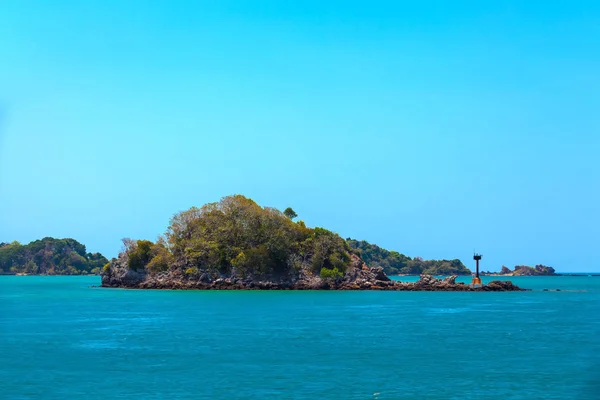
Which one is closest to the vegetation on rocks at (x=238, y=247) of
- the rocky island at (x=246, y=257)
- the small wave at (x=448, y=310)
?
the rocky island at (x=246, y=257)

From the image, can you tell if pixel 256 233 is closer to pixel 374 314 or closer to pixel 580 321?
pixel 374 314

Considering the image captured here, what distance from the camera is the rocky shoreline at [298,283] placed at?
131 metres

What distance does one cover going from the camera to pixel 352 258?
5330 inches

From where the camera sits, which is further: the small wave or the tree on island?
the tree on island

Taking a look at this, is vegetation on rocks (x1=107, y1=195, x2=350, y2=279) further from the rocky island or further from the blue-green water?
the blue-green water

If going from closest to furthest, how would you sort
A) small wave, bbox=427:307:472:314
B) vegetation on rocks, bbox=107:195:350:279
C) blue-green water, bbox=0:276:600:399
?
blue-green water, bbox=0:276:600:399
small wave, bbox=427:307:472:314
vegetation on rocks, bbox=107:195:350:279

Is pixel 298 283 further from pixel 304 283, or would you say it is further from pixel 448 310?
pixel 448 310

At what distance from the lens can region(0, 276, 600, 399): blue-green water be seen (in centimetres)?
3606

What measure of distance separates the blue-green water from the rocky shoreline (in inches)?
1811

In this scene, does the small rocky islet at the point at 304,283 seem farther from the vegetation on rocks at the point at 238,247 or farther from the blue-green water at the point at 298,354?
the blue-green water at the point at 298,354

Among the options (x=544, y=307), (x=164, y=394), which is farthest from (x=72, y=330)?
(x=544, y=307)

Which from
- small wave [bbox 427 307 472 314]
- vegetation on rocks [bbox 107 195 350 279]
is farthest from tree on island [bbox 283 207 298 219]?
small wave [bbox 427 307 472 314]

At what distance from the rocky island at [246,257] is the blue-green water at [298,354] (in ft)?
147

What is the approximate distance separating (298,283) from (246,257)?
1137 cm
